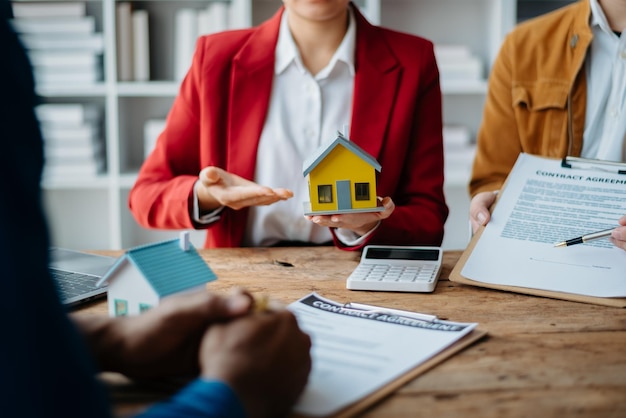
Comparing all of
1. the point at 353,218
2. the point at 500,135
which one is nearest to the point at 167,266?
the point at 353,218

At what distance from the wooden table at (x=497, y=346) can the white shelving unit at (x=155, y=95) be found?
1782 millimetres

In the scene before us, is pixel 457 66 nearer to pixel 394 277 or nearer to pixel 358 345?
pixel 394 277

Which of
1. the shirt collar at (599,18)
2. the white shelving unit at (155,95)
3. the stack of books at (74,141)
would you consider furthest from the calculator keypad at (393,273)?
the stack of books at (74,141)

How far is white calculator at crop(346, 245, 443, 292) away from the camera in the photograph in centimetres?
126

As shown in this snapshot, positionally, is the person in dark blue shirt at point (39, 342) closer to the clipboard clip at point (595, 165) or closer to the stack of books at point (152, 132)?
the clipboard clip at point (595, 165)

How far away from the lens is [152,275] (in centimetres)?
94

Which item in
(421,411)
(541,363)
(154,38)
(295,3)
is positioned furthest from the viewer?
(154,38)

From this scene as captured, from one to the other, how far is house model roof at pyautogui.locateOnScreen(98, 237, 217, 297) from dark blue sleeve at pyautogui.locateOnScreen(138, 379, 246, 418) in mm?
236

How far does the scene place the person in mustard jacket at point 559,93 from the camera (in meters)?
1.82

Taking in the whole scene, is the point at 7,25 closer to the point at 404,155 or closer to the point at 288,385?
the point at 288,385

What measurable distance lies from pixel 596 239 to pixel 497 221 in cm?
18

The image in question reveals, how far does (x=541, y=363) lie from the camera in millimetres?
948

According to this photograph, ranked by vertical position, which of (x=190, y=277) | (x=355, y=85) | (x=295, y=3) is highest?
(x=295, y=3)

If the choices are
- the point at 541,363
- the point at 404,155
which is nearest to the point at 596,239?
the point at 541,363
